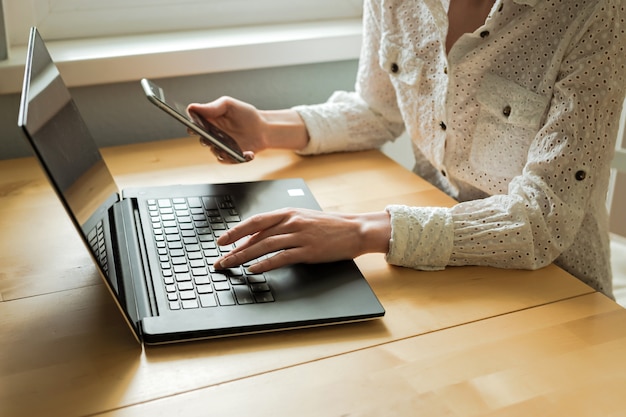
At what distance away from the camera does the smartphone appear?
102 centimetres

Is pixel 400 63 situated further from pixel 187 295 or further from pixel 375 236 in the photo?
pixel 187 295

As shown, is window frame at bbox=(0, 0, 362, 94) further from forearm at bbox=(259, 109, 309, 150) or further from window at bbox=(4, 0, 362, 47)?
forearm at bbox=(259, 109, 309, 150)

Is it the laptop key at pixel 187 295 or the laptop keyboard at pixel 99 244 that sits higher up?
the laptop keyboard at pixel 99 244

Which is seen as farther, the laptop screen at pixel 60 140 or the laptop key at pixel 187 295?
the laptop key at pixel 187 295

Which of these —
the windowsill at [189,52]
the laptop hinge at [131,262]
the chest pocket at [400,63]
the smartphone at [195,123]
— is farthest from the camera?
the windowsill at [189,52]

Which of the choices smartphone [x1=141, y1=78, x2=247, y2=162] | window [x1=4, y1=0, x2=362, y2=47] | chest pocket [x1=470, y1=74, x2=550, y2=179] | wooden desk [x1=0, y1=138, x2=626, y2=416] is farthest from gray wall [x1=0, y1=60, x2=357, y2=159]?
chest pocket [x1=470, y1=74, x2=550, y2=179]

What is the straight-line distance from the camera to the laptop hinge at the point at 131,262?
0.78 m

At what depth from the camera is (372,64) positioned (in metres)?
1.29

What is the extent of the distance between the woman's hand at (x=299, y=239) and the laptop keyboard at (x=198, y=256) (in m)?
0.02

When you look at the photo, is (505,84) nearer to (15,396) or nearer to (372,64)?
(372,64)

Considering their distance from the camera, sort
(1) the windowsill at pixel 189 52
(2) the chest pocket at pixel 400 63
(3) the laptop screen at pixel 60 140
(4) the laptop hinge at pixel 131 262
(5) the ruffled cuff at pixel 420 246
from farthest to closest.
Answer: (1) the windowsill at pixel 189 52, (2) the chest pocket at pixel 400 63, (5) the ruffled cuff at pixel 420 246, (4) the laptop hinge at pixel 131 262, (3) the laptop screen at pixel 60 140

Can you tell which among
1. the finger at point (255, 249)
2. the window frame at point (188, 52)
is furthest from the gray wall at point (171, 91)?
the finger at point (255, 249)

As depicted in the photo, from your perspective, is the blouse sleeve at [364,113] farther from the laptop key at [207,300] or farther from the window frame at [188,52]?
the laptop key at [207,300]

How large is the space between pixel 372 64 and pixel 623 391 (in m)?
0.76
